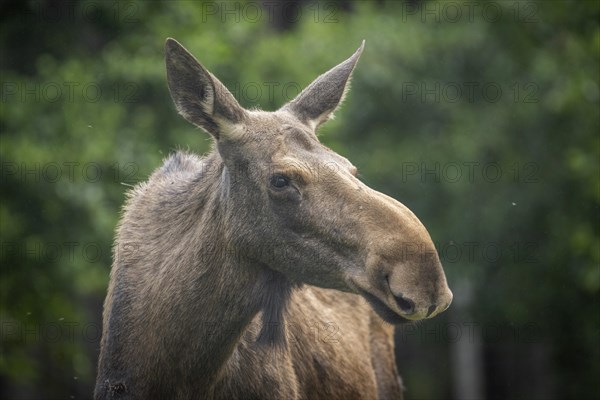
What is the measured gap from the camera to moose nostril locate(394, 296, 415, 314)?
518 cm

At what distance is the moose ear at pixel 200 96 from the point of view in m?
5.95

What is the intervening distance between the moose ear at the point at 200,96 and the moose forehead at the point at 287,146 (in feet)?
0.45

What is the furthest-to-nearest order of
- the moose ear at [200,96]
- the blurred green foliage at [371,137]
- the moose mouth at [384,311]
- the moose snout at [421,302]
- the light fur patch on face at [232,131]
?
1. the blurred green foliage at [371,137]
2. the light fur patch on face at [232,131]
3. the moose ear at [200,96]
4. the moose mouth at [384,311]
5. the moose snout at [421,302]

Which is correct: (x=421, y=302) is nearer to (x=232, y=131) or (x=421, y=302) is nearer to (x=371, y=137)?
(x=232, y=131)

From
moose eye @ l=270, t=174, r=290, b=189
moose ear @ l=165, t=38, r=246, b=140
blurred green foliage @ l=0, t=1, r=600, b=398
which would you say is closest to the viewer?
moose eye @ l=270, t=174, r=290, b=189

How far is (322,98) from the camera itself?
6.77 metres

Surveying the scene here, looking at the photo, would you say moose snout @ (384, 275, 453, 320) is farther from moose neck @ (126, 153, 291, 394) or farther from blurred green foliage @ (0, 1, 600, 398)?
blurred green foliage @ (0, 1, 600, 398)

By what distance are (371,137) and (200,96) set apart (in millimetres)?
12321

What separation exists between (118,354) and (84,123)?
6949 millimetres

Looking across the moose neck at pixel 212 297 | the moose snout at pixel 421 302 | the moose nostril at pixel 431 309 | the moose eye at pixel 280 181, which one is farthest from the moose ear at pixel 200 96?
the moose nostril at pixel 431 309

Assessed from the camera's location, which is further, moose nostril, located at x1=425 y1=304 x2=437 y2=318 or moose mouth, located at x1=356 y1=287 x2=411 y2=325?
moose mouth, located at x1=356 y1=287 x2=411 y2=325

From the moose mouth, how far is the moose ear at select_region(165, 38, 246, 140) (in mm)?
1324

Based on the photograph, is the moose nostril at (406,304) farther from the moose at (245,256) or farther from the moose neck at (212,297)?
the moose neck at (212,297)

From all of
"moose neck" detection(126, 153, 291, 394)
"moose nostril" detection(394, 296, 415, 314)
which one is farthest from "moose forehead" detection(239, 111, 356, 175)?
"moose nostril" detection(394, 296, 415, 314)
